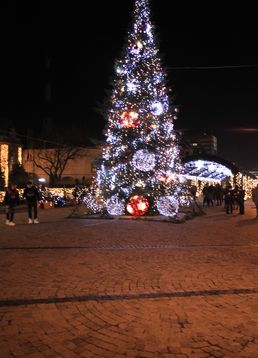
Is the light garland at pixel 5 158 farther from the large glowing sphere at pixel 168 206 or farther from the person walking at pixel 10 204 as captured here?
the large glowing sphere at pixel 168 206

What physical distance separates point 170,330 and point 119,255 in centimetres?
468

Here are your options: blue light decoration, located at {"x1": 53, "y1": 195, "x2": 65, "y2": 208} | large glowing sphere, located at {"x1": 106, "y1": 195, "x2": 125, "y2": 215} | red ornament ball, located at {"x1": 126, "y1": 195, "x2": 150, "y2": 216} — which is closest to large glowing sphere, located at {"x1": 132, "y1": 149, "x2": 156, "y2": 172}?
red ornament ball, located at {"x1": 126, "y1": 195, "x2": 150, "y2": 216}

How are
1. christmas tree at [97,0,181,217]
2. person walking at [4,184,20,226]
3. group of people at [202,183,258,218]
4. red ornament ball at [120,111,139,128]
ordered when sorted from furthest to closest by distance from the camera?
group of people at [202,183,258,218], red ornament ball at [120,111,139,128], christmas tree at [97,0,181,217], person walking at [4,184,20,226]

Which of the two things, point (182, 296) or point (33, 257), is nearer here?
point (182, 296)

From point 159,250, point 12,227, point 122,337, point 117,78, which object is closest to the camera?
point 122,337

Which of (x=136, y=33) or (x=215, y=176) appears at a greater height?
(x=136, y=33)

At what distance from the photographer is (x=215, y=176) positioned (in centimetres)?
4638

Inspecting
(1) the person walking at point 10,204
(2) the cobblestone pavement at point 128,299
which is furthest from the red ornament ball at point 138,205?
(2) the cobblestone pavement at point 128,299

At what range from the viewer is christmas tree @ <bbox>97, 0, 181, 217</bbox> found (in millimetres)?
19969

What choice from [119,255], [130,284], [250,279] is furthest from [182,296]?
[119,255]

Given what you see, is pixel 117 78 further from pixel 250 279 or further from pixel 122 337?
pixel 122 337

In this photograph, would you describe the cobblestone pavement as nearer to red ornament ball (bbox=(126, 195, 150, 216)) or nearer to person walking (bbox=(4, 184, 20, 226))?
person walking (bbox=(4, 184, 20, 226))

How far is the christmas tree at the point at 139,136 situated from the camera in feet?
65.5

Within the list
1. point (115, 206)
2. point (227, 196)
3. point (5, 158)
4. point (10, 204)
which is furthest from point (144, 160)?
point (5, 158)
